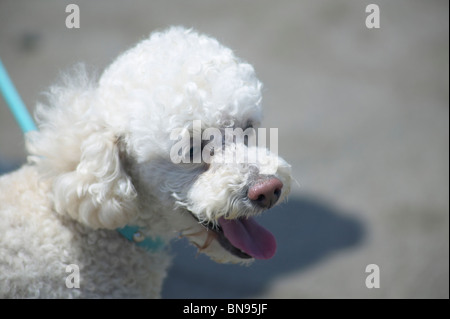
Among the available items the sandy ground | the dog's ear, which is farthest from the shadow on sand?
the dog's ear

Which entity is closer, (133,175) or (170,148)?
(170,148)

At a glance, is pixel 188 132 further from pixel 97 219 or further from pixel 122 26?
pixel 122 26

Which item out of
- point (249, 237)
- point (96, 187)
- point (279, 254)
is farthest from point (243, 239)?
point (279, 254)

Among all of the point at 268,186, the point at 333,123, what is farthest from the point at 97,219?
the point at 333,123

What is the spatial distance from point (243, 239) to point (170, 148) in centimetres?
44

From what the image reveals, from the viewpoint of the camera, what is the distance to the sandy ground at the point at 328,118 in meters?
2.51

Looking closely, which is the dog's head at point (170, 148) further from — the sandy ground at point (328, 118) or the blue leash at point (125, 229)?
the sandy ground at point (328, 118)

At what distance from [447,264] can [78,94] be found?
2258 millimetres

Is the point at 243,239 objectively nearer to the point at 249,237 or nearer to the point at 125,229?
the point at 249,237

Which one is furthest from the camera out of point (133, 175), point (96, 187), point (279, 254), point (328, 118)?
point (328, 118)

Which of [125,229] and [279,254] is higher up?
[279,254]

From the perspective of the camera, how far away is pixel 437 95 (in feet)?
11.8

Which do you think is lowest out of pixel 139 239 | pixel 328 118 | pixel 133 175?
pixel 139 239

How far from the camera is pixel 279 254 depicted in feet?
8.62
